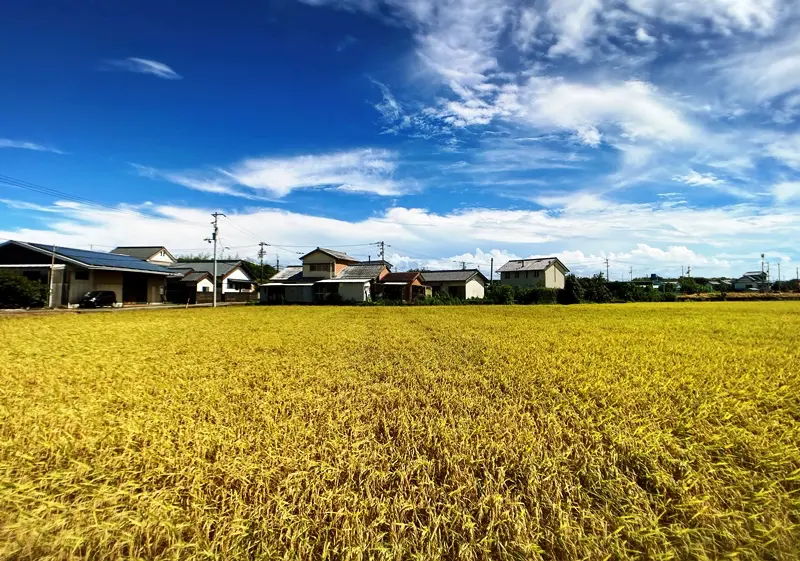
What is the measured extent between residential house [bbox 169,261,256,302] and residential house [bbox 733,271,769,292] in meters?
101

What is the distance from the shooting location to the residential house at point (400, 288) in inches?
1730

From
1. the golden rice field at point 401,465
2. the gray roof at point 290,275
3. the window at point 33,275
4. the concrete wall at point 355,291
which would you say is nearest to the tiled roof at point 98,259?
the window at point 33,275

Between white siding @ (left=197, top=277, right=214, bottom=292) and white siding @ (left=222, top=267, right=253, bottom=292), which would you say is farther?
white siding @ (left=222, top=267, right=253, bottom=292)

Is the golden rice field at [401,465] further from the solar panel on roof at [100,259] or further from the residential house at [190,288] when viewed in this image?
the residential house at [190,288]

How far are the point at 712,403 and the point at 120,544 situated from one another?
20.0ft

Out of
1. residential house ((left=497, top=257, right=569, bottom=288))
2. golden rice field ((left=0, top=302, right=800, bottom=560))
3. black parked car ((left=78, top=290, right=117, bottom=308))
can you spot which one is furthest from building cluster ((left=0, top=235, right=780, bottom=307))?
golden rice field ((left=0, top=302, right=800, bottom=560))

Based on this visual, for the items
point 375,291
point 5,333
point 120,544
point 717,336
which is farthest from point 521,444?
point 375,291

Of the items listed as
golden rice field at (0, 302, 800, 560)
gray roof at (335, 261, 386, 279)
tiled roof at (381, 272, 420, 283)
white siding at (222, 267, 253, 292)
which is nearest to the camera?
golden rice field at (0, 302, 800, 560)

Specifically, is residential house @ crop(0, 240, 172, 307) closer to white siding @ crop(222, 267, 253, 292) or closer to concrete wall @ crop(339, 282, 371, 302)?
white siding @ crop(222, 267, 253, 292)

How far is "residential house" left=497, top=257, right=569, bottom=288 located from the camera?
53.3 meters

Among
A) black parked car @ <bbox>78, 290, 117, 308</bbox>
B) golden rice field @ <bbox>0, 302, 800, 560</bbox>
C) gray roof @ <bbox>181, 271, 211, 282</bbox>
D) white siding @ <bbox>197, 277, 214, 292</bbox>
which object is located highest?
gray roof @ <bbox>181, 271, 211, 282</bbox>

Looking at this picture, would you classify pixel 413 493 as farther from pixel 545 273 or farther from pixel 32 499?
pixel 545 273

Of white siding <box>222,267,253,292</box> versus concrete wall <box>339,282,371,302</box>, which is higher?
white siding <box>222,267,253,292</box>

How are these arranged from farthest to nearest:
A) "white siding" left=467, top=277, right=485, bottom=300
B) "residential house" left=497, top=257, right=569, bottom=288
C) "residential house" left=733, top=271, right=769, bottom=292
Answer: "residential house" left=733, top=271, right=769, bottom=292
"residential house" left=497, top=257, right=569, bottom=288
"white siding" left=467, top=277, right=485, bottom=300
